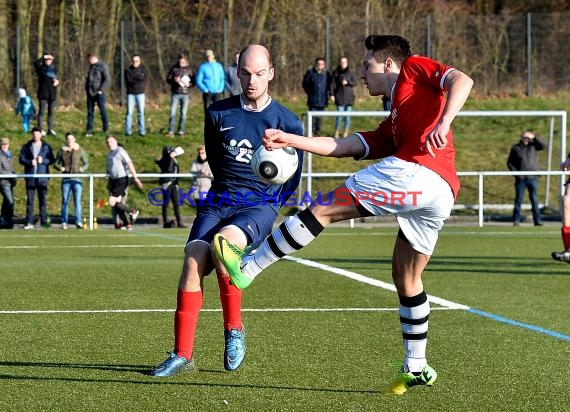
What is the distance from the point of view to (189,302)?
22.4 feet

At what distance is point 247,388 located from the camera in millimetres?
6281

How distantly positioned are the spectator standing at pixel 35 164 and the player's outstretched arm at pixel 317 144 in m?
17.3

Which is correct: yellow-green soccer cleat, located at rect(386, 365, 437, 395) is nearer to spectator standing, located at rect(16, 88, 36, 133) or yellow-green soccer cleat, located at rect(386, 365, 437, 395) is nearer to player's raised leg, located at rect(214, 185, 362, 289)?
player's raised leg, located at rect(214, 185, 362, 289)

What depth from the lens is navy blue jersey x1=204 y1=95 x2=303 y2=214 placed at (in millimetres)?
7055

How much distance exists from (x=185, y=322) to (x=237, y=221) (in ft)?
2.10

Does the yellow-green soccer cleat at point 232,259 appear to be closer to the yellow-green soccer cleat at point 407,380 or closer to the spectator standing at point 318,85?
the yellow-green soccer cleat at point 407,380

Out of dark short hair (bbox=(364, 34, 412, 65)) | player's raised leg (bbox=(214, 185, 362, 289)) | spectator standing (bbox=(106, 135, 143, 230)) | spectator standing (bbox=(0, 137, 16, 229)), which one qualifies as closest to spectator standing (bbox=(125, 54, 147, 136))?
spectator standing (bbox=(0, 137, 16, 229))

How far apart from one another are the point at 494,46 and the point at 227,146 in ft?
98.3

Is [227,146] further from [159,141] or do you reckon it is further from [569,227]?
[159,141]

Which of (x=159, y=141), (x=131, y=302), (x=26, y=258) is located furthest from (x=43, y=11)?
(x=131, y=302)

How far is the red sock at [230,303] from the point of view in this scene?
701 centimetres

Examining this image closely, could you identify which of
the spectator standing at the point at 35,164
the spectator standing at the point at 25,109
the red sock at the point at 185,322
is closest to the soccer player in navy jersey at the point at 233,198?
the red sock at the point at 185,322

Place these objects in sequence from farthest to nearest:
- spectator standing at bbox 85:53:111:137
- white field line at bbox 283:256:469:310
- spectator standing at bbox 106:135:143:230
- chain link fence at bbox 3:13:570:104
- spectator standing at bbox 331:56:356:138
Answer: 1. chain link fence at bbox 3:13:570:104
2. spectator standing at bbox 85:53:111:137
3. spectator standing at bbox 331:56:356:138
4. spectator standing at bbox 106:135:143:230
5. white field line at bbox 283:256:469:310

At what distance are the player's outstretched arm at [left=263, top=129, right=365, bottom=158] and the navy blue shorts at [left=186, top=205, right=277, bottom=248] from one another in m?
0.61
